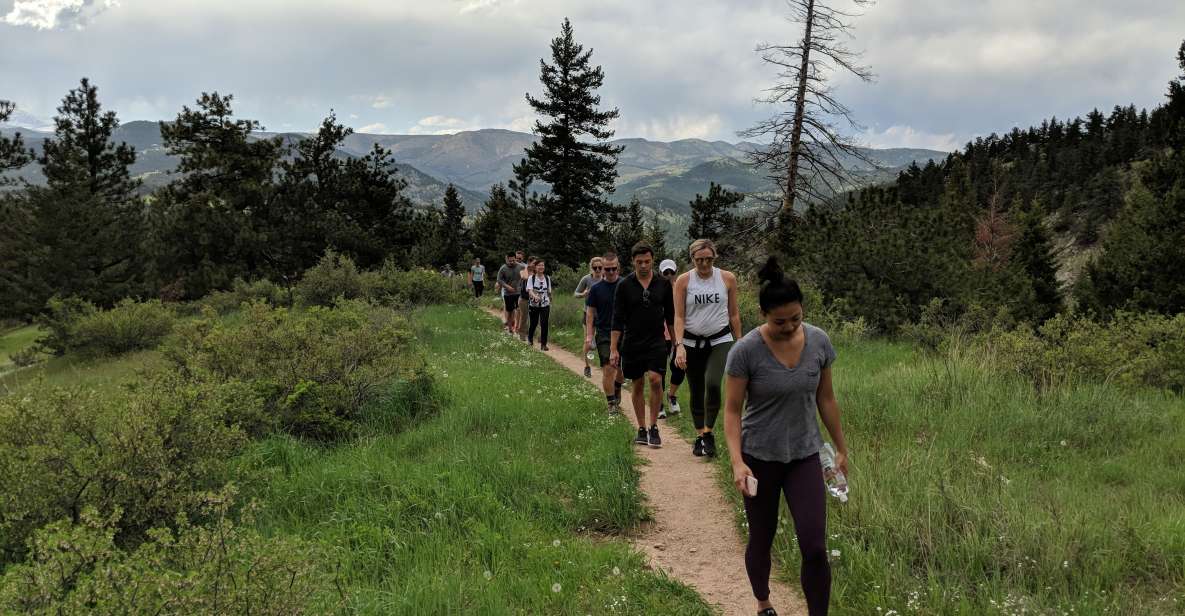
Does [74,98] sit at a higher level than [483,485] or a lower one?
higher

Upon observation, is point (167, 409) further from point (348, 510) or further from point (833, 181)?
point (833, 181)

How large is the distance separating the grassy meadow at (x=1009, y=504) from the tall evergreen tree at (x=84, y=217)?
35388 mm

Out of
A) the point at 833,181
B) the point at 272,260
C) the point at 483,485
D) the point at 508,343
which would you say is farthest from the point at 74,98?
the point at 483,485

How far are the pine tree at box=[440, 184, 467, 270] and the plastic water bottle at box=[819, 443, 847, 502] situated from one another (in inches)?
2482

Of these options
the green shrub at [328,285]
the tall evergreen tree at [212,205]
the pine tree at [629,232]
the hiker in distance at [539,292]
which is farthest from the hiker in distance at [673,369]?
the pine tree at [629,232]

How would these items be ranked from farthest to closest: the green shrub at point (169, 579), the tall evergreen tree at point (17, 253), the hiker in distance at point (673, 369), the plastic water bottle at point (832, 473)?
the tall evergreen tree at point (17, 253), the hiker in distance at point (673, 369), the plastic water bottle at point (832, 473), the green shrub at point (169, 579)

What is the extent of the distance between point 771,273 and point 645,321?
3425 mm

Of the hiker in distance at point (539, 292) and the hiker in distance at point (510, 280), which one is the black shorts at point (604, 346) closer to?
the hiker in distance at point (539, 292)

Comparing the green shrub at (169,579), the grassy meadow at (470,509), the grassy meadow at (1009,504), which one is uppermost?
the green shrub at (169,579)

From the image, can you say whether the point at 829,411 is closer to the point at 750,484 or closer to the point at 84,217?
the point at 750,484

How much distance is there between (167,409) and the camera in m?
4.50

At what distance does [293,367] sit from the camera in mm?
6789

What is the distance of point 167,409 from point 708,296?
4707 millimetres

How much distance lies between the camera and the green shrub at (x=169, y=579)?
225 centimetres
